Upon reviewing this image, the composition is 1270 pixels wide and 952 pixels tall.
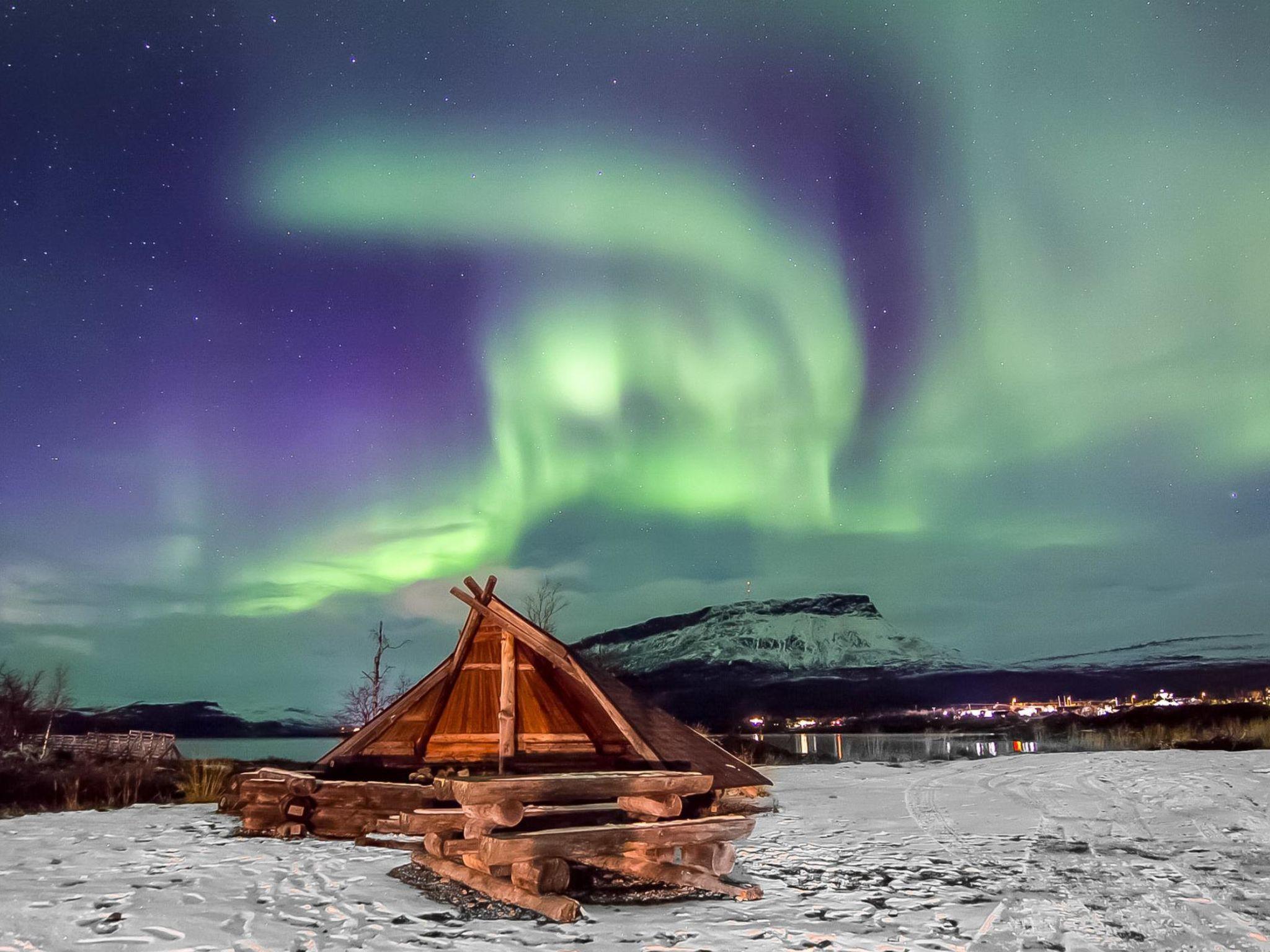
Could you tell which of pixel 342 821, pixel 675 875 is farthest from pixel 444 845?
pixel 342 821

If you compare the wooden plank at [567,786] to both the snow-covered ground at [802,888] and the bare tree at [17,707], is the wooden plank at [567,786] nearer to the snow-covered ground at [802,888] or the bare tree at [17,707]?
the snow-covered ground at [802,888]

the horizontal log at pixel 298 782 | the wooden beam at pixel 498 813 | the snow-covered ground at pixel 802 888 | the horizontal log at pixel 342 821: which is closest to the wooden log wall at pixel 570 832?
the wooden beam at pixel 498 813

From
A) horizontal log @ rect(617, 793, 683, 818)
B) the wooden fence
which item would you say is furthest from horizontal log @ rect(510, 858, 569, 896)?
the wooden fence

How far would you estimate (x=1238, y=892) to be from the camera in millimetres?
9156

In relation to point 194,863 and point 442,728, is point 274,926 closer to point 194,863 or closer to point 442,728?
point 194,863

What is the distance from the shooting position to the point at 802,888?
9727 millimetres

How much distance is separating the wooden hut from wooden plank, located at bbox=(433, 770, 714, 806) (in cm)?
2

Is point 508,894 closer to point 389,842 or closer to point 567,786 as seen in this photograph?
point 567,786

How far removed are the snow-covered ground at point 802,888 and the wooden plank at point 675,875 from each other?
0.18 m

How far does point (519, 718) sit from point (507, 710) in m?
2.36

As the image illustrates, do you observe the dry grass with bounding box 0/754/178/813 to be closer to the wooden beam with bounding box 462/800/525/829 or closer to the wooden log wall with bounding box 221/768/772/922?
the wooden log wall with bounding box 221/768/772/922

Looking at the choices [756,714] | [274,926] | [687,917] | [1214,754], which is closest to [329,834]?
[274,926]

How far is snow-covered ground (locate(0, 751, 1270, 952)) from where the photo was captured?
745 centimetres

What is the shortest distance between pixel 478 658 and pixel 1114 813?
37.1 feet
